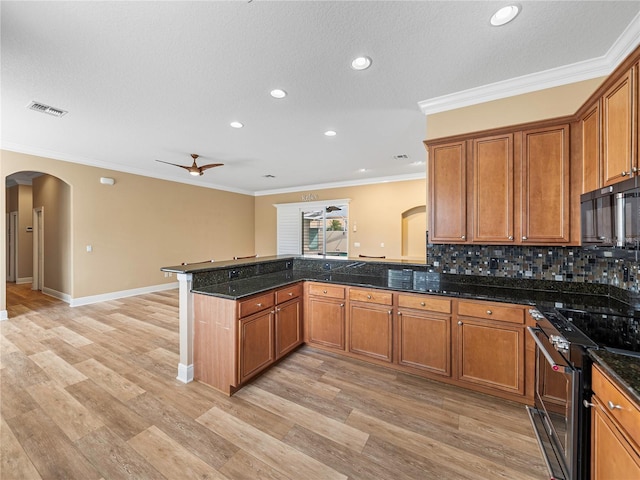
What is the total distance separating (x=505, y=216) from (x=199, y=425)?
312cm

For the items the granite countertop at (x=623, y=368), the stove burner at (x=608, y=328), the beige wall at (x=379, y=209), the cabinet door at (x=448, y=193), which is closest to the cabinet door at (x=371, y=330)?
the cabinet door at (x=448, y=193)

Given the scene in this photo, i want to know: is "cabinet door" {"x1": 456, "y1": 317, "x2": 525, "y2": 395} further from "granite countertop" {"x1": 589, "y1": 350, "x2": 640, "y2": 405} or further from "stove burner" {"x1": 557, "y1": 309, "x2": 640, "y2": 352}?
"granite countertop" {"x1": 589, "y1": 350, "x2": 640, "y2": 405}

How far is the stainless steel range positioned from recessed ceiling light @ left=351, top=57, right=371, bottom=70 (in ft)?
7.59

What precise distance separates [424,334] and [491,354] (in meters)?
0.55

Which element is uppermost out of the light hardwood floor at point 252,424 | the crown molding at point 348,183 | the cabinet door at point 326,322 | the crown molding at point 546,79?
the crown molding at point 348,183

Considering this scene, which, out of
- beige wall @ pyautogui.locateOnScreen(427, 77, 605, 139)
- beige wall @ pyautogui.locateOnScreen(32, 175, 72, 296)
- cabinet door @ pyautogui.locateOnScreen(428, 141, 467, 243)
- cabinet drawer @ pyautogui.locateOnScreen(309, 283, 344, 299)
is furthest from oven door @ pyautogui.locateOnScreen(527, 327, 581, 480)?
beige wall @ pyautogui.locateOnScreen(32, 175, 72, 296)

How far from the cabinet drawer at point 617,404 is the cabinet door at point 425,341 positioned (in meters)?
1.21

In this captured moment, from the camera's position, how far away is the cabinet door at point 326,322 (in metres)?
3.00

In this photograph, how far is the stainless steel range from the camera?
131 cm

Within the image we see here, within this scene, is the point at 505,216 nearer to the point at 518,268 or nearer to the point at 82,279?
the point at 518,268

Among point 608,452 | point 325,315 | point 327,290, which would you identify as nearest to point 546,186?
point 608,452

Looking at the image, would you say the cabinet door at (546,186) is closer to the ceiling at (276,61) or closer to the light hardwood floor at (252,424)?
the ceiling at (276,61)

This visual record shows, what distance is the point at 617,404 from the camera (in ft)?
3.50

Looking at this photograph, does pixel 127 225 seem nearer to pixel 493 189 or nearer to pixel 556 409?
pixel 493 189
